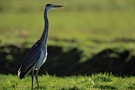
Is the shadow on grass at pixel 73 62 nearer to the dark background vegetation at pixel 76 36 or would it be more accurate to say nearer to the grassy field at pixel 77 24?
the dark background vegetation at pixel 76 36

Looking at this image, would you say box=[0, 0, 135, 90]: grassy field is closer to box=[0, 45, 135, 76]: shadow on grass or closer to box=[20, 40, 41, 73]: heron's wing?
box=[0, 45, 135, 76]: shadow on grass

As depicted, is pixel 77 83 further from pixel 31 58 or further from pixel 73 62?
pixel 73 62

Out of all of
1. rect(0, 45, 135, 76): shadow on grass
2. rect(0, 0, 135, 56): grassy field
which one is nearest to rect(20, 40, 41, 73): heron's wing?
rect(0, 45, 135, 76): shadow on grass

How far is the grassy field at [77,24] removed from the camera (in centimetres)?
2256

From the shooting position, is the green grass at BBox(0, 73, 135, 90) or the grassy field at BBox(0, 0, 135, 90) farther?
the grassy field at BBox(0, 0, 135, 90)

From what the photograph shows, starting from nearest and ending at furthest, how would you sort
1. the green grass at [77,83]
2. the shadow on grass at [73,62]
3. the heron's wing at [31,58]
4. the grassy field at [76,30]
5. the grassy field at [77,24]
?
Result: the green grass at [77,83] < the heron's wing at [31,58] < the grassy field at [76,30] < the shadow on grass at [73,62] < the grassy field at [77,24]

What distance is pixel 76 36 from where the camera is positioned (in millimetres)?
25047

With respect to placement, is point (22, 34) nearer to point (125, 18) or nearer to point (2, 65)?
point (2, 65)

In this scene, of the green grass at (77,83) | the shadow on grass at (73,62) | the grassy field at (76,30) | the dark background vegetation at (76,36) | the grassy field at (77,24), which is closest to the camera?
the green grass at (77,83)

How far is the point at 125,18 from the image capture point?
106 ft

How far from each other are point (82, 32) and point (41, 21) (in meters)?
6.24

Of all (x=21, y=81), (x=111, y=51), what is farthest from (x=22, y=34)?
(x=21, y=81)

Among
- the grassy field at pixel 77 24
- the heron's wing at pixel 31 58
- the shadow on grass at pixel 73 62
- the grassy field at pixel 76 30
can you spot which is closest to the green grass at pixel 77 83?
the grassy field at pixel 76 30

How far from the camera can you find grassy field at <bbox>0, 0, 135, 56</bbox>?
74.0 feet
